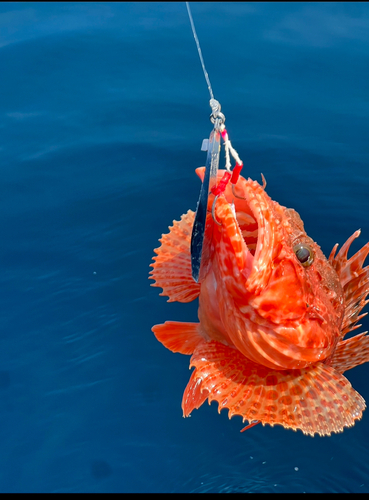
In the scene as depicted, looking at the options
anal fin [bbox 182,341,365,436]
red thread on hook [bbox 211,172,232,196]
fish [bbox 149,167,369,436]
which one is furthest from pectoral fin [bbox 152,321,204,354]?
red thread on hook [bbox 211,172,232,196]

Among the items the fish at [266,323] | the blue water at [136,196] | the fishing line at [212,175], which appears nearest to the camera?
the fishing line at [212,175]

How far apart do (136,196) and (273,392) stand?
135 inches

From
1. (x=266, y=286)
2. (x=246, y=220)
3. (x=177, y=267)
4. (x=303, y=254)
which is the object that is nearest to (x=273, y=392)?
(x=266, y=286)

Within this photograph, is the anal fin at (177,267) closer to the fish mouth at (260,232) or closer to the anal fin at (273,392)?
the anal fin at (273,392)

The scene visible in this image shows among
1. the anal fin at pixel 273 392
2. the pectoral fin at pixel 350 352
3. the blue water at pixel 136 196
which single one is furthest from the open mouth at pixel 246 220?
the blue water at pixel 136 196

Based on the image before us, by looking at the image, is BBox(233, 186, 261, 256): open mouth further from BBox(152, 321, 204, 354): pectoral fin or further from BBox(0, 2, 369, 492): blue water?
BBox(0, 2, 369, 492): blue water

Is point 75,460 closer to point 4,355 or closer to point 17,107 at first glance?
point 4,355

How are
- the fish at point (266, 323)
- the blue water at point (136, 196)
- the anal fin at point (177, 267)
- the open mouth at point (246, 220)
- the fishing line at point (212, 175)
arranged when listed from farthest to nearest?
the anal fin at point (177, 267) → the blue water at point (136, 196) → the open mouth at point (246, 220) → the fish at point (266, 323) → the fishing line at point (212, 175)

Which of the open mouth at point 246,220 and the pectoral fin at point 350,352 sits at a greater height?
the open mouth at point 246,220

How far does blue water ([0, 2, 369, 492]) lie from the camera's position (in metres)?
4.36

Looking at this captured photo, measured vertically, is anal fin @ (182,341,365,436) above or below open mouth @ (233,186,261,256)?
below

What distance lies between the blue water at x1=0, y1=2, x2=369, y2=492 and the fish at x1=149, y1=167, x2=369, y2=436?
783 mm

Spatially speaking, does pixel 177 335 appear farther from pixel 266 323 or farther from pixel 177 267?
pixel 266 323

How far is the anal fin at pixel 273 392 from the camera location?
11.9 feet
